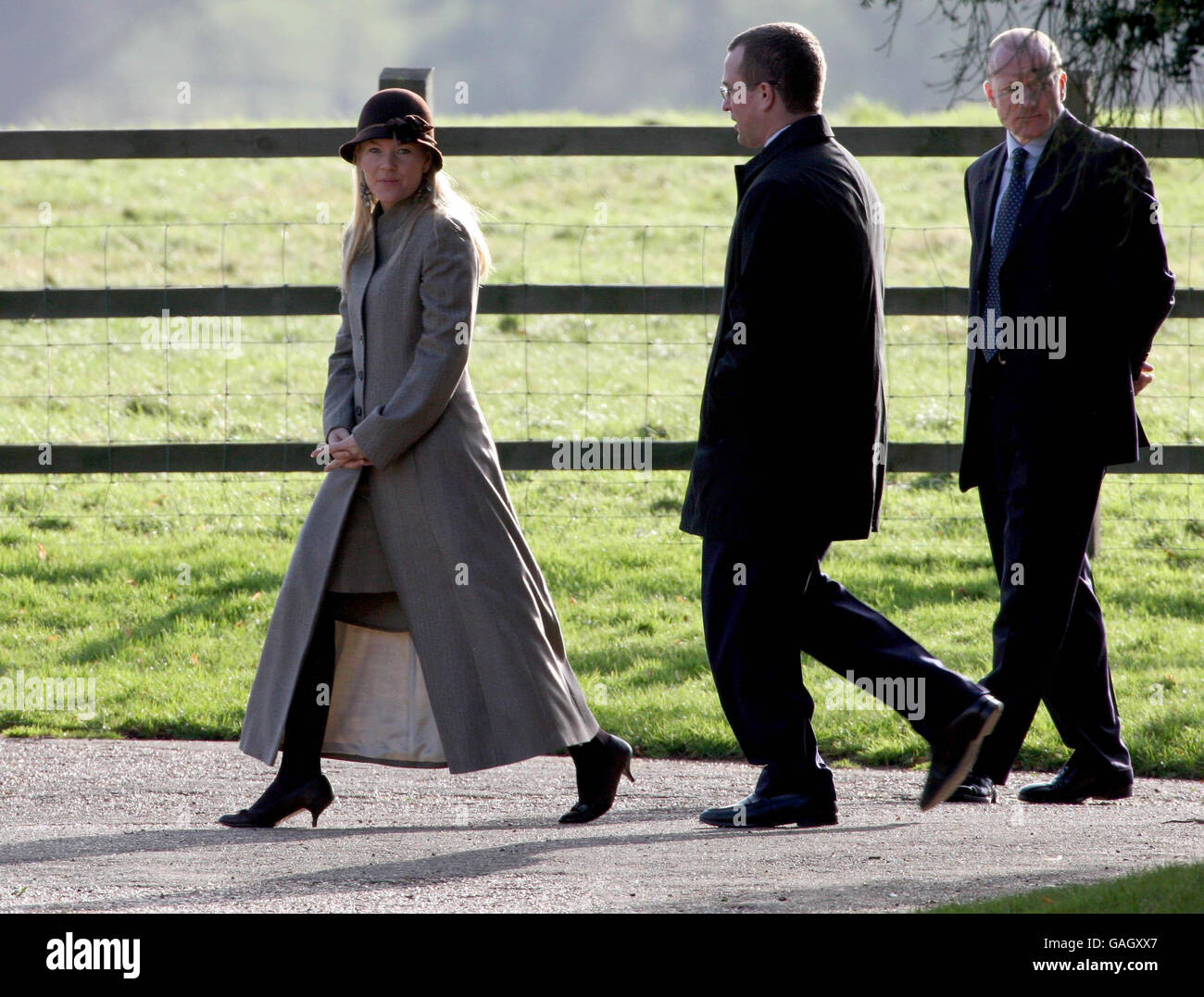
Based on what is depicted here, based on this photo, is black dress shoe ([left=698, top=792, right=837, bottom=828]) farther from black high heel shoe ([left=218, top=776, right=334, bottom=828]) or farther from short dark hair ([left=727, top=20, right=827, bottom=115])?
short dark hair ([left=727, top=20, right=827, bottom=115])

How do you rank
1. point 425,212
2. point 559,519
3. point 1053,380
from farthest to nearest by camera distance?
1. point 559,519
2. point 1053,380
3. point 425,212

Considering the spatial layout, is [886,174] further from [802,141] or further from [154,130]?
[802,141]

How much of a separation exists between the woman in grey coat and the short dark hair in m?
0.92

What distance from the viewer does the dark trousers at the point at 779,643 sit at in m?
4.63

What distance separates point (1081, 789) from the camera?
5.17 meters

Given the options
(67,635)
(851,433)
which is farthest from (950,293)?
(67,635)

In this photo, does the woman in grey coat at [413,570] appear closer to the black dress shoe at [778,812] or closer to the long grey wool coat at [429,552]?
the long grey wool coat at [429,552]

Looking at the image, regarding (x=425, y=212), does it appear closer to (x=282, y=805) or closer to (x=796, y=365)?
(x=796, y=365)

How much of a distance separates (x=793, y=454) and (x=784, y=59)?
1.11m

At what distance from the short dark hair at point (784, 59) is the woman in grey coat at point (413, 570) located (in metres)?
0.92

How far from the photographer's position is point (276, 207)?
19141 mm

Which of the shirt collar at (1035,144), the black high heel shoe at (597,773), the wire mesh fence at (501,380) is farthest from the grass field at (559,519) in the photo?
the shirt collar at (1035,144)

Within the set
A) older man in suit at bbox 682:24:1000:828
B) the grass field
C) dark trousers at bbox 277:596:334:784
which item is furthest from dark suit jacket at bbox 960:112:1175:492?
dark trousers at bbox 277:596:334:784

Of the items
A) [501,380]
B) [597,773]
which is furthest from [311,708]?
[501,380]
